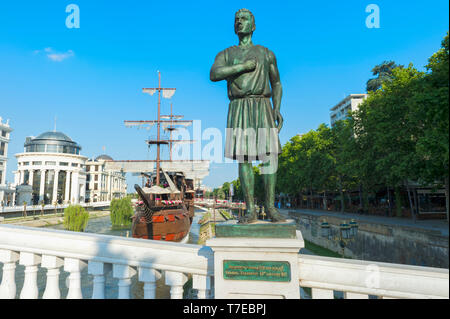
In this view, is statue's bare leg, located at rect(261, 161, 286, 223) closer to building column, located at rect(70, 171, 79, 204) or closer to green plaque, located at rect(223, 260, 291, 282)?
green plaque, located at rect(223, 260, 291, 282)

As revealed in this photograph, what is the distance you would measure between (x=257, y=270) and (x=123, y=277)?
1.49 m

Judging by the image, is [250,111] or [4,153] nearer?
[250,111]

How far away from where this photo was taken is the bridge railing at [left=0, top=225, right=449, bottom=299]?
241 centimetres

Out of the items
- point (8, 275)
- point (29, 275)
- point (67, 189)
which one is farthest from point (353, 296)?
point (67, 189)

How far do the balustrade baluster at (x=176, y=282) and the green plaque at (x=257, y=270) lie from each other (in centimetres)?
50

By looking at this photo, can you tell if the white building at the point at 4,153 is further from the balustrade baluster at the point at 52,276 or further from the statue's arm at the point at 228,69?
the statue's arm at the point at 228,69

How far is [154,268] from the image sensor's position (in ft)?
9.51

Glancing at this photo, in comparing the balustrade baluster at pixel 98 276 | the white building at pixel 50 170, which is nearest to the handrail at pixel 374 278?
the balustrade baluster at pixel 98 276

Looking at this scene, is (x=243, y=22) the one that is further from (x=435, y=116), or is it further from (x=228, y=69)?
(x=435, y=116)

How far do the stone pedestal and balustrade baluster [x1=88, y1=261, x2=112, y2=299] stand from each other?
130cm

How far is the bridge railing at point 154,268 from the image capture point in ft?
7.92

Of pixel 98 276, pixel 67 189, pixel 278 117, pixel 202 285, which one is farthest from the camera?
pixel 67 189

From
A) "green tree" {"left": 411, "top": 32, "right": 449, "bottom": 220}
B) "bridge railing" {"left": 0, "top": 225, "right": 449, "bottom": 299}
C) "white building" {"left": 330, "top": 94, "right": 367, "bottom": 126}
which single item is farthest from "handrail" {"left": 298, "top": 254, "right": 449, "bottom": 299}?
"white building" {"left": 330, "top": 94, "right": 367, "bottom": 126}
